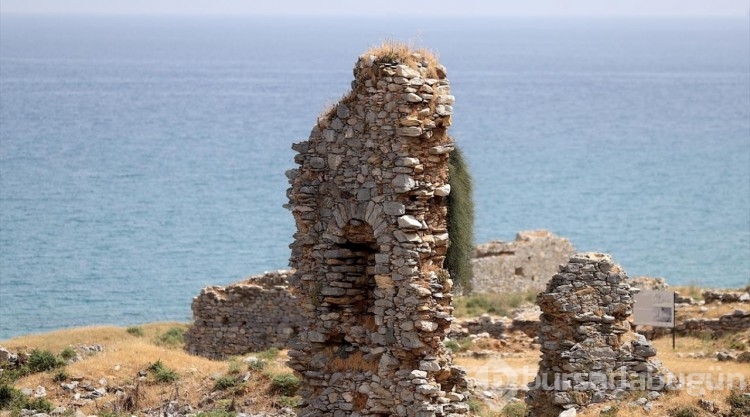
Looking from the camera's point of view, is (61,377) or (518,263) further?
(518,263)

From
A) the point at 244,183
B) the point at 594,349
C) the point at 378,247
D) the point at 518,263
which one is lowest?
the point at 594,349

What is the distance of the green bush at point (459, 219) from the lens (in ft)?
95.3

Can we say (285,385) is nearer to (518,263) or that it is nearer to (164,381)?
(164,381)

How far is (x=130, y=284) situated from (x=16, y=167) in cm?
4614

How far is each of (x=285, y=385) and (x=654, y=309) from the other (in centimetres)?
980

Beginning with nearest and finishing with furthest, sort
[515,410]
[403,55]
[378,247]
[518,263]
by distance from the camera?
1. [403,55]
2. [378,247]
3. [515,410]
4. [518,263]

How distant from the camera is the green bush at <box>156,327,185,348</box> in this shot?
138 feet

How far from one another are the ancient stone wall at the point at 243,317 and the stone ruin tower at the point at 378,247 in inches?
580

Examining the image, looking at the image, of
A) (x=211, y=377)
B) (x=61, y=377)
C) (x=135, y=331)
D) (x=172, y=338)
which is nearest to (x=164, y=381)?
(x=211, y=377)

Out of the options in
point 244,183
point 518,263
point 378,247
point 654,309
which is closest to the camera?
point 378,247

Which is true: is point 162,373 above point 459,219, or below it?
below

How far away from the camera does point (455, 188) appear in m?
30.3

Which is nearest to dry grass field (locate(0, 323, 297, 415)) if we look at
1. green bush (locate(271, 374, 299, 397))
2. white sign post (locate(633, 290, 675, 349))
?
green bush (locate(271, 374, 299, 397))

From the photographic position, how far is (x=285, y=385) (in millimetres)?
31609
